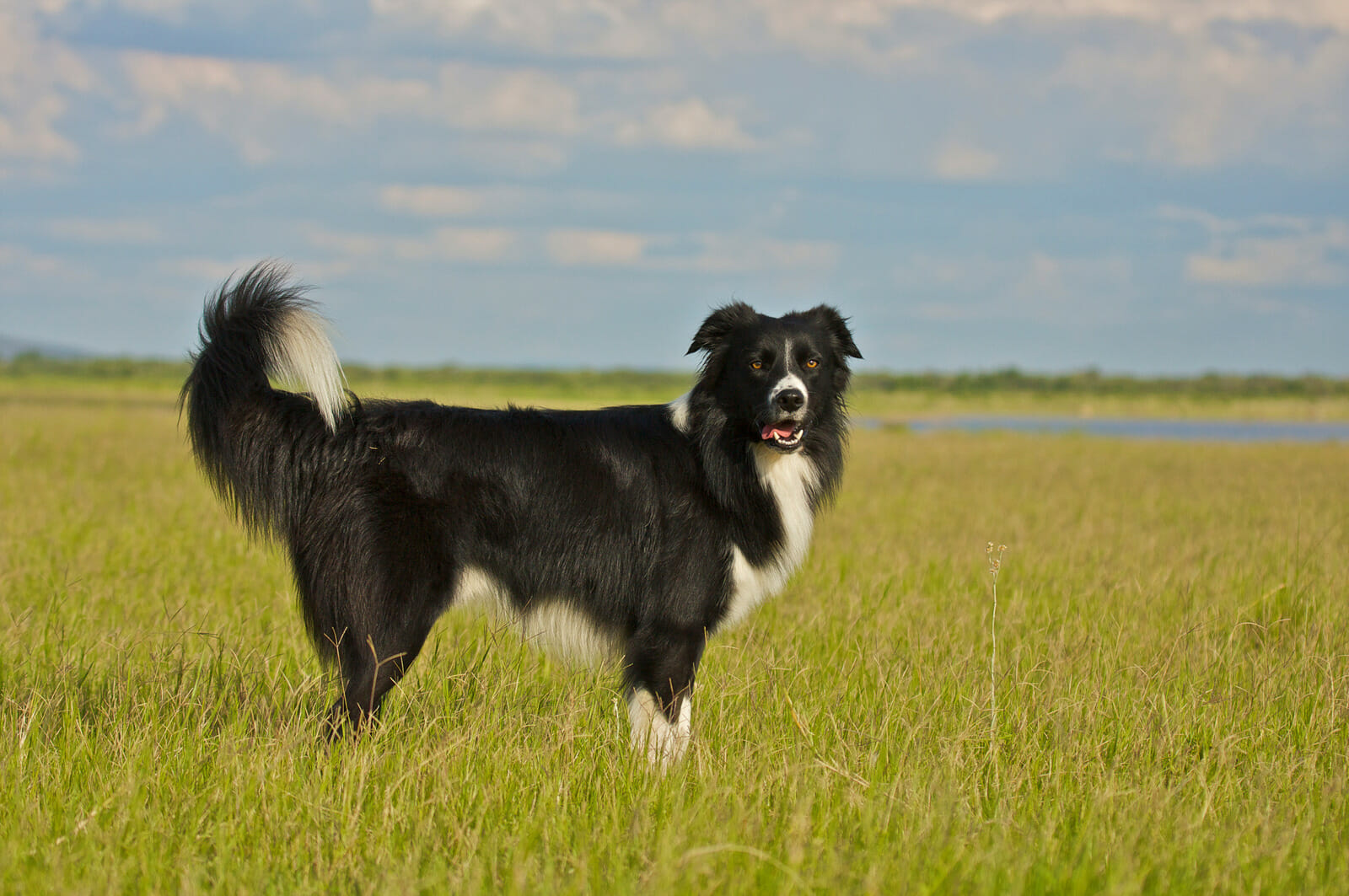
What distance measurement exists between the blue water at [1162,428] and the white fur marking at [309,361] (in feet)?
89.4

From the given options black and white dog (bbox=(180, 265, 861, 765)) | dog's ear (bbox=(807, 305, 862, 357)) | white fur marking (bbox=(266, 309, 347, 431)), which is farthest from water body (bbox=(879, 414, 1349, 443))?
white fur marking (bbox=(266, 309, 347, 431))

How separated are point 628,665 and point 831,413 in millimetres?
1364

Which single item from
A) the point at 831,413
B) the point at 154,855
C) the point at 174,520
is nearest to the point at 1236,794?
the point at 831,413

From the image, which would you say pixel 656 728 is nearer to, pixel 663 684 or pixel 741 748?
pixel 663 684

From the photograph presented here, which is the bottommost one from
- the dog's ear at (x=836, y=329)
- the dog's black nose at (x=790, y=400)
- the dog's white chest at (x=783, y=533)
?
the dog's white chest at (x=783, y=533)

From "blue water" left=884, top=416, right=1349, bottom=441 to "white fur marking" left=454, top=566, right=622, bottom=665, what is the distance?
26.6m

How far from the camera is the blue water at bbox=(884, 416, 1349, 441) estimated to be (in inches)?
1177

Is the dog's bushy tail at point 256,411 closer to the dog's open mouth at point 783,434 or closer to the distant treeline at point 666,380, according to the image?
the dog's open mouth at point 783,434

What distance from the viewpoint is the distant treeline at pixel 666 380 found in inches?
2153

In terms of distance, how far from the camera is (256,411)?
3988mm

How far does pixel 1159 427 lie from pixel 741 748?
36.4 m

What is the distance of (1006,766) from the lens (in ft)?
11.9

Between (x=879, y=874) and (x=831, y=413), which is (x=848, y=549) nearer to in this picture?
(x=831, y=413)

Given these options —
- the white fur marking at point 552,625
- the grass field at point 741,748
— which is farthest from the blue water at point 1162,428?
the white fur marking at point 552,625
